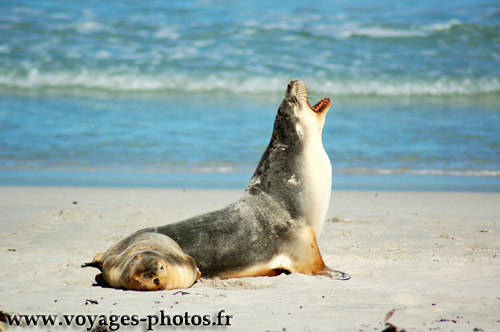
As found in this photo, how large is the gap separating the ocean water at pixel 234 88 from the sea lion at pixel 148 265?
193 inches

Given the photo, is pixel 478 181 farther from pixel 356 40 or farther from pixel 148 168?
pixel 356 40

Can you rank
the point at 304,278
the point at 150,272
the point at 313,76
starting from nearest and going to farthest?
the point at 150,272, the point at 304,278, the point at 313,76

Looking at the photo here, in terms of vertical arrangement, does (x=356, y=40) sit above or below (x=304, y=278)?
above

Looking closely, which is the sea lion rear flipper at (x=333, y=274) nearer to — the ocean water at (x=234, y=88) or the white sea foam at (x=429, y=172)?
the ocean water at (x=234, y=88)

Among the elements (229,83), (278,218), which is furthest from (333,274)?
(229,83)

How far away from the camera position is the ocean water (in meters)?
11.4

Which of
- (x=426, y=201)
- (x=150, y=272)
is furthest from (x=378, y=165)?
(x=150, y=272)

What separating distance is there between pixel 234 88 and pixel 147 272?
16.1 meters

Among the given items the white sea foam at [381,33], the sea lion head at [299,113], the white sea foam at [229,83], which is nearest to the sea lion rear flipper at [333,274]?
the sea lion head at [299,113]

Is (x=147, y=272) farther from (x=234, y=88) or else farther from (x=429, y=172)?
(x=234, y=88)

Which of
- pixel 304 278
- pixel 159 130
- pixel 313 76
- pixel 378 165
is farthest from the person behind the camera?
pixel 313 76

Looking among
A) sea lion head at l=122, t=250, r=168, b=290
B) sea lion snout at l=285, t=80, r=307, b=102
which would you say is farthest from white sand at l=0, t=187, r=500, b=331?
sea lion snout at l=285, t=80, r=307, b=102

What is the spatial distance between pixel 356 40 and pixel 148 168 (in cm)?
1376

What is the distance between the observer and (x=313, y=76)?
20.2m
